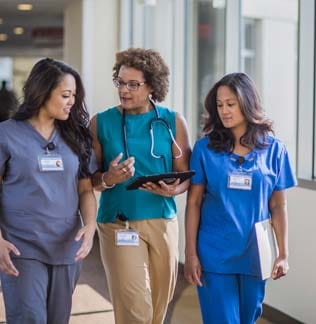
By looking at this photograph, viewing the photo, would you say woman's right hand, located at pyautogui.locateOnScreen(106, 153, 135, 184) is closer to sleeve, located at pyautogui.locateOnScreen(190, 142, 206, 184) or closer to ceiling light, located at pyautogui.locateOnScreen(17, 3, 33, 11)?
sleeve, located at pyautogui.locateOnScreen(190, 142, 206, 184)

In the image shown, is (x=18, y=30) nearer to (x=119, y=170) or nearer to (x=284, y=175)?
(x=119, y=170)

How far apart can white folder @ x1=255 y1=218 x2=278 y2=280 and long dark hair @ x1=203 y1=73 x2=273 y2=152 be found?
0.31m

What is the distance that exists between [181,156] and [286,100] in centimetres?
216

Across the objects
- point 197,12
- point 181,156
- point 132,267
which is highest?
point 197,12

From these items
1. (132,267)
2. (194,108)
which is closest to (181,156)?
(132,267)

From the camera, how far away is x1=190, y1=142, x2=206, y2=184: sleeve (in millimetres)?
2443

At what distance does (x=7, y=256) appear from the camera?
2158mm

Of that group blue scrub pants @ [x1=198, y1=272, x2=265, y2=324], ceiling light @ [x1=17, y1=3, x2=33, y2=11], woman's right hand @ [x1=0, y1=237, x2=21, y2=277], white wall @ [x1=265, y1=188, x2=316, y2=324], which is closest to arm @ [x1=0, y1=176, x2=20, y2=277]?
woman's right hand @ [x1=0, y1=237, x2=21, y2=277]

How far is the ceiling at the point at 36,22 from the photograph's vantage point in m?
7.67

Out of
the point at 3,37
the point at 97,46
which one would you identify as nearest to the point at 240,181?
the point at 97,46

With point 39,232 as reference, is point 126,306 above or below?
below

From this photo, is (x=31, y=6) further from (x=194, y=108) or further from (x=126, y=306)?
(x=126, y=306)

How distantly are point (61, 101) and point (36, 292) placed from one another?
0.68m

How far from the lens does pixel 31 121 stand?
231 centimetres
